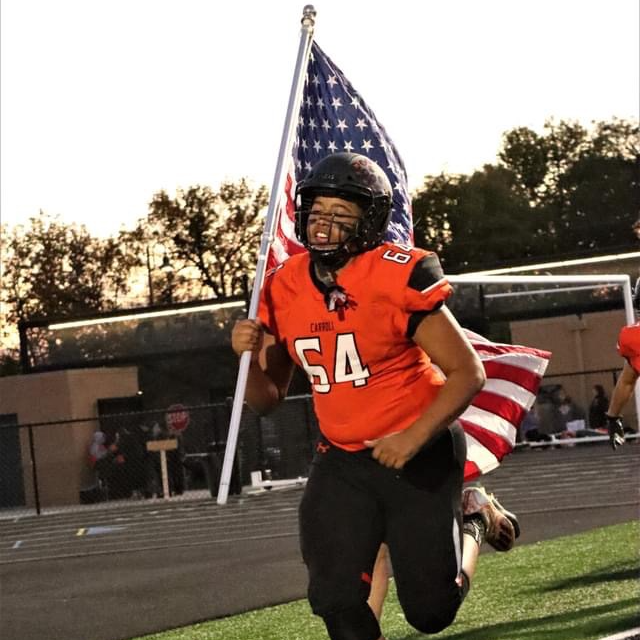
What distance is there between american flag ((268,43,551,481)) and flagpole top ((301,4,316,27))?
0.93 m

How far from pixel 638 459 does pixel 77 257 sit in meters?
34.0

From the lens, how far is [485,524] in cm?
631

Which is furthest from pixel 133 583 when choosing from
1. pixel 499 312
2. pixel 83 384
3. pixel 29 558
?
pixel 499 312

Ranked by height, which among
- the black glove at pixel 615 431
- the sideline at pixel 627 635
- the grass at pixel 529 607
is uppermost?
the black glove at pixel 615 431

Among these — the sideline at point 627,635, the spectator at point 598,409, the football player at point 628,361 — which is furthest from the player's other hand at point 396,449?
the spectator at point 598,409

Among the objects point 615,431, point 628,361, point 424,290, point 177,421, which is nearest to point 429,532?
point 424,290

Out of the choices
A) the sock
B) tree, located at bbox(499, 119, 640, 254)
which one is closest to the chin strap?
the sock

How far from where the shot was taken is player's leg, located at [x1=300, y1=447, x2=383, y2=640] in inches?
199

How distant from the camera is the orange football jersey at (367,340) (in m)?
4.98

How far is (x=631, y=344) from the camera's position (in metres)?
8.35

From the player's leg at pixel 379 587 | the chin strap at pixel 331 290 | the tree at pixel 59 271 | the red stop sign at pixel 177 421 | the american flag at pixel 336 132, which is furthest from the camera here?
the tree at pixel 59 271

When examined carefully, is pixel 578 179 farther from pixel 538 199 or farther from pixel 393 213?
pixel 393 213

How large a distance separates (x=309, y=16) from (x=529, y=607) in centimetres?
367

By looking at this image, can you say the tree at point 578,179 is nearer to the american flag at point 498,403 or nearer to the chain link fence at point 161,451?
the chain link fence at point 161,451
